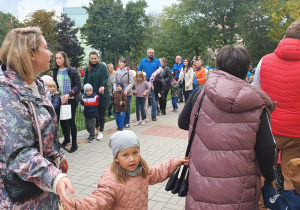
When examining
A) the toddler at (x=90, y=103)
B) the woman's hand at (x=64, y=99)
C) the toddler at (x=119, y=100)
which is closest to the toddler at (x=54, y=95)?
the woman's hand at (x=64, y=99)

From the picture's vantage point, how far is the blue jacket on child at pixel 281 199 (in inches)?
80.4

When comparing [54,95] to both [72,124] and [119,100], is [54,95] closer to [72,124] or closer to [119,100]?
[72,124]

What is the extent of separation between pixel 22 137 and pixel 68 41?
141 ft

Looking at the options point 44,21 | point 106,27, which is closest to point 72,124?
point 106,27

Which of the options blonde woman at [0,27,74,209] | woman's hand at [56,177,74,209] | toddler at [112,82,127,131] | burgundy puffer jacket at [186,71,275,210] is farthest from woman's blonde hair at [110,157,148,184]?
toddler at [112,82,127,131]

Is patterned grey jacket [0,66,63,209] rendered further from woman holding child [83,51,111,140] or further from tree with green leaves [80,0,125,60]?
tree with green leaves [80,0,125,60]

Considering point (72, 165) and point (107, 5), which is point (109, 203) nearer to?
point (72, 165)

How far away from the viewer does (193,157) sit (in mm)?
2027

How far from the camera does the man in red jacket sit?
296cm

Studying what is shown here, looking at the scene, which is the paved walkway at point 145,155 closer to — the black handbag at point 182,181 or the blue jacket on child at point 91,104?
the blue jacket on child at point 91,104

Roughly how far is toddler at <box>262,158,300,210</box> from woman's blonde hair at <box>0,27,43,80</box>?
194 centimetres

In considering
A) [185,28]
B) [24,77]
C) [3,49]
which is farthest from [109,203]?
[185,28]

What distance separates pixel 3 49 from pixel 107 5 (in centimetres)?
4981

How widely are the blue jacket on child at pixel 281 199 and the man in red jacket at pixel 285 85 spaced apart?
1155 millimetres
